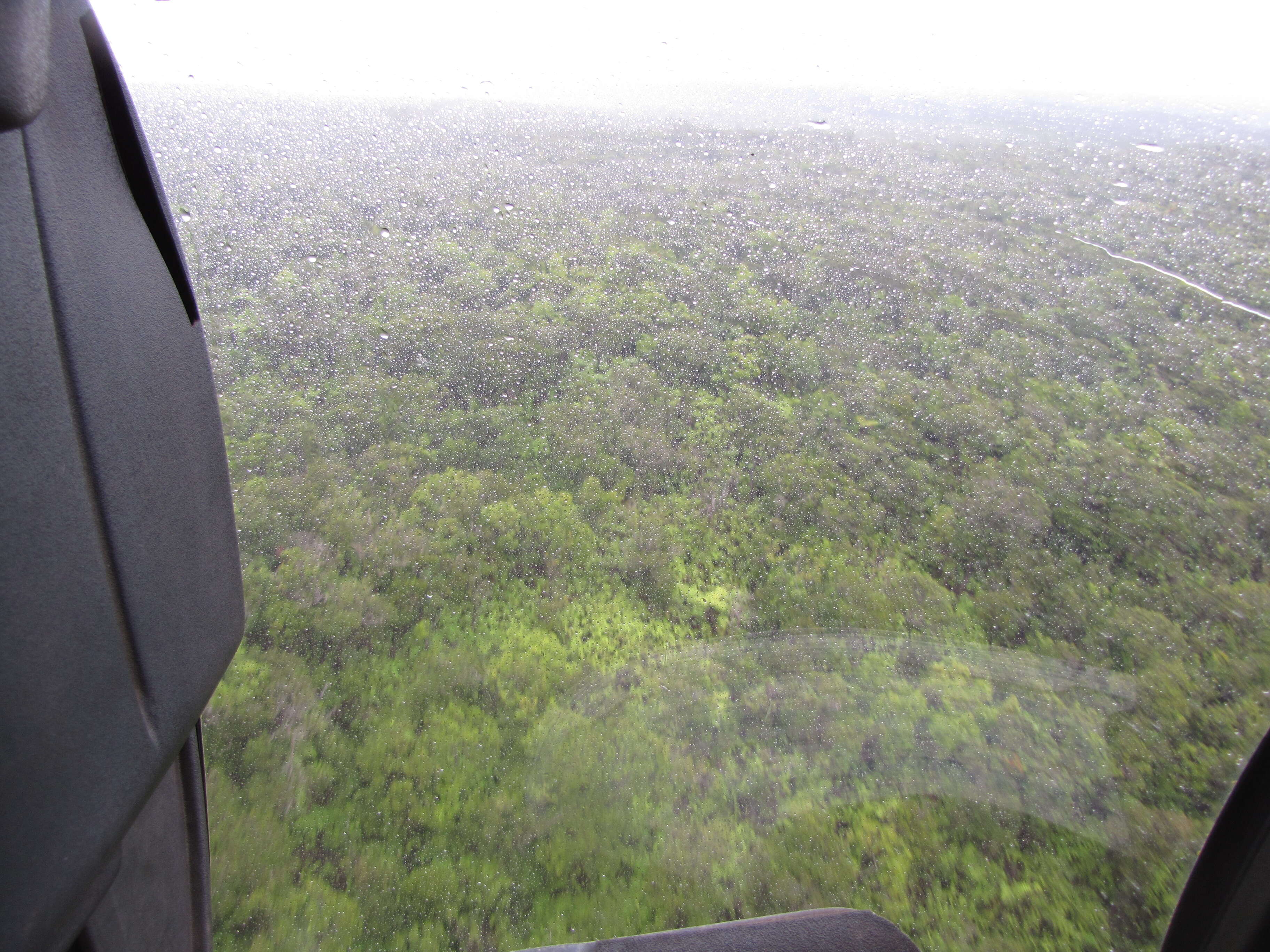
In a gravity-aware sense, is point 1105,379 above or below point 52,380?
below

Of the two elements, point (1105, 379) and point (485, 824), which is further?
point (1105, 379)

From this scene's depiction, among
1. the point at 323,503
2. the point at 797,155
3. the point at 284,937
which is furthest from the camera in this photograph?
the point at 797,155

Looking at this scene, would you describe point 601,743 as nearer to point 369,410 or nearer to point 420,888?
point 420,888

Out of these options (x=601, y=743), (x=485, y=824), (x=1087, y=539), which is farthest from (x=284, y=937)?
(x=1087, y=539)
